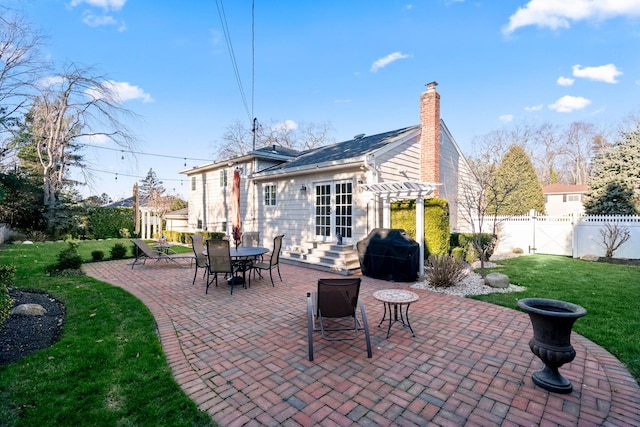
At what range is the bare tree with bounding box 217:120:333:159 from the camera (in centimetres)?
2870

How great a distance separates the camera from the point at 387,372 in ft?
9.96

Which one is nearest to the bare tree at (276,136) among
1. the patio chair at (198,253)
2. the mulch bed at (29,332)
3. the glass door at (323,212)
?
the glass door at (323,212)

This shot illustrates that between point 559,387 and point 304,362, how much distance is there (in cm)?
244

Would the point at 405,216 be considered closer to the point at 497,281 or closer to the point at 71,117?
the point at 497,281

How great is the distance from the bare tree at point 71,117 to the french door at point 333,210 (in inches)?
550

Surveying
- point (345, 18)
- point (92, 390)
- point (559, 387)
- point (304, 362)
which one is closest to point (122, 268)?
point (92, 390)

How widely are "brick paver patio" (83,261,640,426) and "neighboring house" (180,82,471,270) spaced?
4.10 m

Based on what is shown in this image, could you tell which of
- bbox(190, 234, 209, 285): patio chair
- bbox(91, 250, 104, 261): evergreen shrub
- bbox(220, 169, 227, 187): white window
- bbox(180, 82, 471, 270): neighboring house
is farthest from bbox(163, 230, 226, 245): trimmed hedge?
bbox(190, 234, 209, 285): patio chair

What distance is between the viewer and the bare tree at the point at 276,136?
28.7 metres

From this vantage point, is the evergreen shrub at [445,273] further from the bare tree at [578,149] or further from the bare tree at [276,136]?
Result: the bare tree at [578,149]

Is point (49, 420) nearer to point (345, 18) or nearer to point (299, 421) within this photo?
point (299, 421)

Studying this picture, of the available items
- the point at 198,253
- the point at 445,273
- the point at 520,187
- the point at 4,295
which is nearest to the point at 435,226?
the point at 445,273

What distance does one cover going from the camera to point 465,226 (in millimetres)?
13406

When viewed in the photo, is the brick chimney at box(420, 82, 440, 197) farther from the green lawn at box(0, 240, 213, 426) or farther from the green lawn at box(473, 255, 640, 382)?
the green lawn at box(0, 240, 213, 426)
